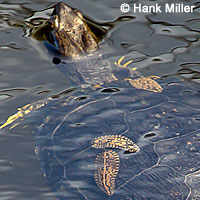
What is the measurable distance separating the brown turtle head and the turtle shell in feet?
3.23

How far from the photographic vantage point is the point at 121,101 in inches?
158

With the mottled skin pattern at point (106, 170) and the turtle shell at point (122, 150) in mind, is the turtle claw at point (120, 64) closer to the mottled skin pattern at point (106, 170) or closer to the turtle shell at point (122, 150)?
the turtle shell at point (122, 150)

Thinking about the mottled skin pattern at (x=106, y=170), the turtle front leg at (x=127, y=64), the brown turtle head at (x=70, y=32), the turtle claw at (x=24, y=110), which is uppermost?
the brown turtle head at (x=70, y=32)

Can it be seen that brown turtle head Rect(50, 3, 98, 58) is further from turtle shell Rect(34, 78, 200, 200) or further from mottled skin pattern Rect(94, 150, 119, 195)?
mottled skin pattern Rect(94, 150, 119, 195)

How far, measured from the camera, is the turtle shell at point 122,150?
3.24 metres

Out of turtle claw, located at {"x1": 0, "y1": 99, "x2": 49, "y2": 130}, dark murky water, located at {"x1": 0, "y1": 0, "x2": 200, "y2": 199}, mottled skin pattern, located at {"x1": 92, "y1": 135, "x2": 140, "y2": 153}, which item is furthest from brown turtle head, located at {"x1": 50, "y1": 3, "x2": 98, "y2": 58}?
mottled skin pattern, located at {"x1": 92, "y1": 135, "x2": 140, "y2": 153}

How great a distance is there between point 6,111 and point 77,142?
112 cm

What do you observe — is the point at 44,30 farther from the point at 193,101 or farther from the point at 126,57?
the point at 193,101

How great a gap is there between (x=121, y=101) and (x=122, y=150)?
2.10 ft

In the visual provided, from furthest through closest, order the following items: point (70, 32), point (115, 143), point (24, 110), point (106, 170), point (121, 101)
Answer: point (70, 32) < point (24, 110) < point (121, 101) < point (115, 143) < point (106, 170)

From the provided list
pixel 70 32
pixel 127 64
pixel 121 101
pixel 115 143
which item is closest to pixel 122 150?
pixel 115 143

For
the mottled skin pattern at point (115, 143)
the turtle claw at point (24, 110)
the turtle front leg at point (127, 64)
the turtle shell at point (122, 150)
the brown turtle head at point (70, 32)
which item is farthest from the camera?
the brown turtle head at point (70, 32)

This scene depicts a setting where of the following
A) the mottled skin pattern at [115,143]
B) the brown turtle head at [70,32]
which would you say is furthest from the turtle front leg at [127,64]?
the mottled skin pattern at [115,143]

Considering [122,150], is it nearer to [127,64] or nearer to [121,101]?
[121,101]
